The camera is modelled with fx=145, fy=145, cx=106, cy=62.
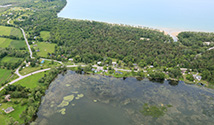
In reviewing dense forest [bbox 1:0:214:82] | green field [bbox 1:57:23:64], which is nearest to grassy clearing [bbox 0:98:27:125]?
green field [bbox 1:57:23:64]

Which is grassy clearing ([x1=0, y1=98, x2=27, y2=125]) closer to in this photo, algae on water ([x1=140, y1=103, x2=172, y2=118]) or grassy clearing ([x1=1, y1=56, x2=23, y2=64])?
grassy clearing ([x1=1, y1=56, x2=23, y2=64])

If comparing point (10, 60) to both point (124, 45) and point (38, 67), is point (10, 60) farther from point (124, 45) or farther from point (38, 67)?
point (124, 45)

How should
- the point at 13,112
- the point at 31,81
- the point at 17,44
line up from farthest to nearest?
the point at 17,44, the point at 31,81, the point at 13,112

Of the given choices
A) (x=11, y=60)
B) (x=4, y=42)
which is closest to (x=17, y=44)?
(x=4, y=42)

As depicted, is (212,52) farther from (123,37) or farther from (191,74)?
(123,37)

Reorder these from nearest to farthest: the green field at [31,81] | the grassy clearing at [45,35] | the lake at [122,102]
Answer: the lake at [122,102] < the green field at [31,81] < the grassy clearing at [45,35]

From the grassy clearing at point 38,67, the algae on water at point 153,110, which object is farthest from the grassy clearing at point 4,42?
the algae on water at point 153,110

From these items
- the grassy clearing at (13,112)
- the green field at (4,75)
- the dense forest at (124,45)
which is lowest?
the grassy clearing at (13,112)

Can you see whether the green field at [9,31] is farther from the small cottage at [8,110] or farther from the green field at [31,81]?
the small cottage at [8,110]
